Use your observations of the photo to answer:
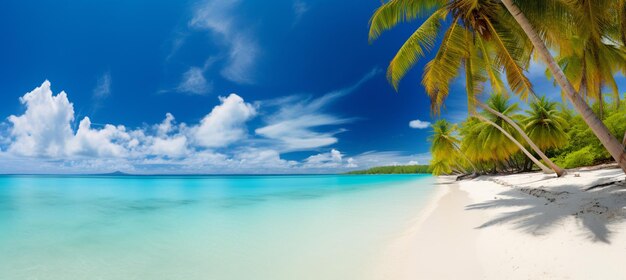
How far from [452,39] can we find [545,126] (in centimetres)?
1711

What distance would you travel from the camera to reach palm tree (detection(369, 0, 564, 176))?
299 inches

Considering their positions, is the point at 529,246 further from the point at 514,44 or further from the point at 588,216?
the point at 514,44

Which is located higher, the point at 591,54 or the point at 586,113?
the point at 591,54

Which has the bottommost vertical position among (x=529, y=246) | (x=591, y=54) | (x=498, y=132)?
(x=529, y=246)

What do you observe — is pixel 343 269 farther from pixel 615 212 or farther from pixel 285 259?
pixel 615 212

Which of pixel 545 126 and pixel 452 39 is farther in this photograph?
pixel 545 126

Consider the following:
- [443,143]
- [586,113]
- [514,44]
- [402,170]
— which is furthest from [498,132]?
Answer: [402,170]

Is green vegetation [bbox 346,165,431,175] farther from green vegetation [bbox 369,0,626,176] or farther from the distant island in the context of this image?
green vegetation [bbox 369,0,626,176]

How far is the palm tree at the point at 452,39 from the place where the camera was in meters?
7.59

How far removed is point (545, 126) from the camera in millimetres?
19875

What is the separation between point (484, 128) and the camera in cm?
2191

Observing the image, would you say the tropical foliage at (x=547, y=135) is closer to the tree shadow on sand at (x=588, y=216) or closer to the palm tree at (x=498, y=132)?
the palm tree at (x=498, y=132)

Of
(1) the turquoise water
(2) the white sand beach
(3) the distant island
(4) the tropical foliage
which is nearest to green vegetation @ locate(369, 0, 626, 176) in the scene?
(2) the white sand beach

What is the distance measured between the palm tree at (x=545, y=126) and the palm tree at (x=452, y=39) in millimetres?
14580
